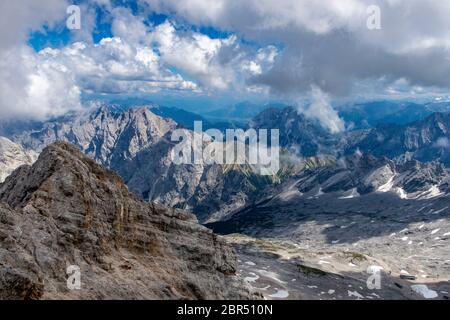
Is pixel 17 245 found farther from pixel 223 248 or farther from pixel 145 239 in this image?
pixel 223 248

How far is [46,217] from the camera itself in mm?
51562

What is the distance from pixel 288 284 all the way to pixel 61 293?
10952 centimetres

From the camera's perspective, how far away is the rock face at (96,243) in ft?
144

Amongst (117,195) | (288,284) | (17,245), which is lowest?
(288,284)

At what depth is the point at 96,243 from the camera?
53.1 m

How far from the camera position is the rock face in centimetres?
4403

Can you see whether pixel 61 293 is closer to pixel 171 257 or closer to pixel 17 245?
pixel 17 245
